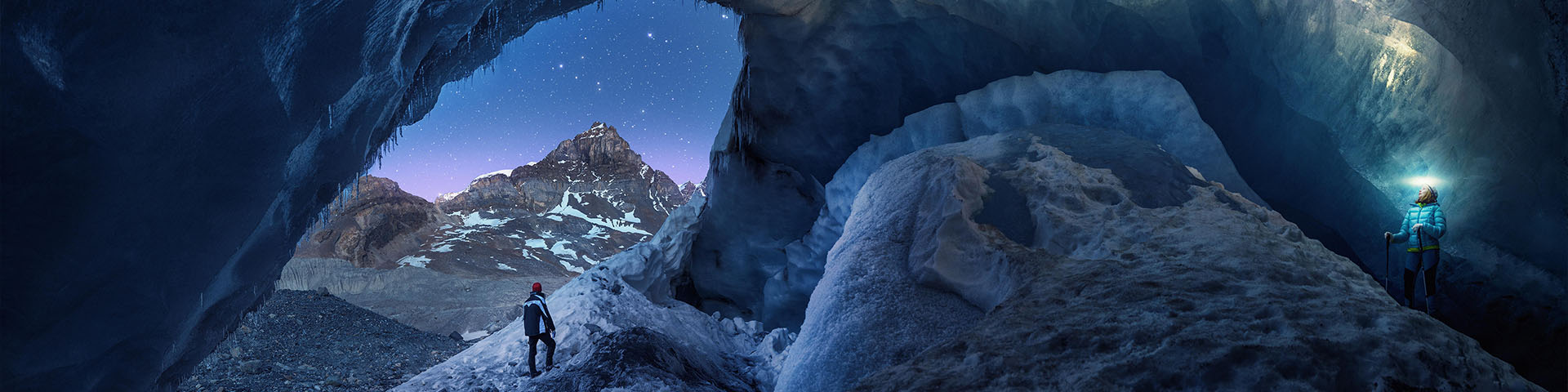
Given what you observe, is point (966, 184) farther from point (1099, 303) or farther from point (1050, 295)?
point (1099, 303)

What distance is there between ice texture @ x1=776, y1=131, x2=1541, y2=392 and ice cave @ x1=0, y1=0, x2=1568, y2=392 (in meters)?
0.02

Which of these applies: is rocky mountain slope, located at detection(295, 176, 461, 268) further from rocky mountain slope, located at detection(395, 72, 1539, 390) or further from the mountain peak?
rocky mountain slope, located at detection(395, 72, 1539, 390)

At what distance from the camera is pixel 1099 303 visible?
125 inches

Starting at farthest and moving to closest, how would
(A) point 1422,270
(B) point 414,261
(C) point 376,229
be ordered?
(C) point 376,229
(B) point 414,261
(A) point 1422,270

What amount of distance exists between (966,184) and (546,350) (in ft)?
18.4

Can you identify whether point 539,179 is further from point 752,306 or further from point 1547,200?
point 1547,200

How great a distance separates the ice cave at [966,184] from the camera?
283cm

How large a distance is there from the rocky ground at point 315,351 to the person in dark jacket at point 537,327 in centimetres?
459

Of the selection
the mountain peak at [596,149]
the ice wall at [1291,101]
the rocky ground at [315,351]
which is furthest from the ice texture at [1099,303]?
the mountain peak at [596,149]

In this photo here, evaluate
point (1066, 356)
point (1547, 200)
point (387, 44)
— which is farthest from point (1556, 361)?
point (387, 44)

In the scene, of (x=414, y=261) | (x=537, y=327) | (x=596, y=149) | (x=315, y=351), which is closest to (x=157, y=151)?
(x=537, y=327)

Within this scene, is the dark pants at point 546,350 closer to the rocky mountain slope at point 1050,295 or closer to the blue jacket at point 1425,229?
the rocky mountain slope at point 1050,295

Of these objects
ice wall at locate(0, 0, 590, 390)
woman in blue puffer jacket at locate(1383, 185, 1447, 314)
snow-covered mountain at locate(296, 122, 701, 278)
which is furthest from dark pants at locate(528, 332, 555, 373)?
snow-covered mountain at locate(296, 122, 701, 278)

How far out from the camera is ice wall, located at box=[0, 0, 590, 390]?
9.66 feet
